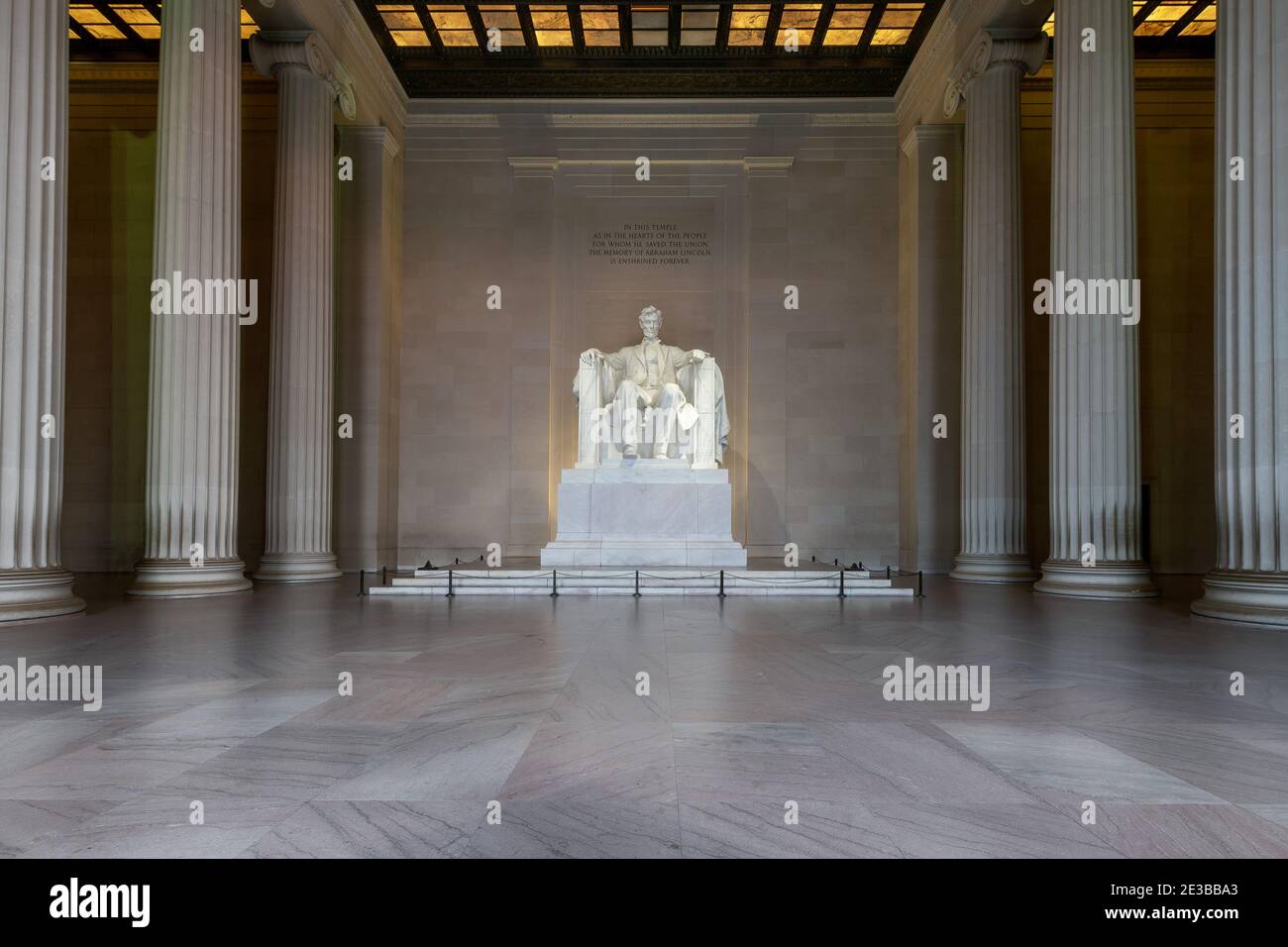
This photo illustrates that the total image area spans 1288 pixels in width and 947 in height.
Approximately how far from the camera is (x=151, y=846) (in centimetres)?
246

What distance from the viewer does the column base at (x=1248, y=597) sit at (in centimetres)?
766

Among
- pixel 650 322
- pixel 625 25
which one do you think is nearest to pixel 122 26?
pixel 625 25

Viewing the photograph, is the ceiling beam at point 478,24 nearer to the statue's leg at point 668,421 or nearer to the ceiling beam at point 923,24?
the ceiling beam at point 923,24

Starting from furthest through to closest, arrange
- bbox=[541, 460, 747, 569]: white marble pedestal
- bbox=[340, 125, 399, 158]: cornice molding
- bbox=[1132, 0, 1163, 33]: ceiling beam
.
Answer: bbox=[340, 125, 399, 158]: cornice molding, bbox=[1132, 0, 1163, 33]: ceiling beam, bbox=[541, 460, 747, 569]: white marble pedestal

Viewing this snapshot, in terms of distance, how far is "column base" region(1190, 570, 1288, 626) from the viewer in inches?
302

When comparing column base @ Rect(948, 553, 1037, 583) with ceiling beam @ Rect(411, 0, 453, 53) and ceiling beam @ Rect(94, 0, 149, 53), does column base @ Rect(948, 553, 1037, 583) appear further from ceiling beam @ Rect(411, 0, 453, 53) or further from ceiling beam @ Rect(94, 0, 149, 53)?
ceiling beam @ Rect(94, 0, 149, 53)

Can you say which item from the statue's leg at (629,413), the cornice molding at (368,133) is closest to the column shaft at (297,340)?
the cornice molding at (368,133)

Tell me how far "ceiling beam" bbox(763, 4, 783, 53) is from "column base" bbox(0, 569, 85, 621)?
47.1 feet

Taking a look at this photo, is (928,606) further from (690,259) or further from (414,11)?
(414,11)

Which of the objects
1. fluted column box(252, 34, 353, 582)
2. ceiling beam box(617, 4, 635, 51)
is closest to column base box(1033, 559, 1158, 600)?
fluted column box(252, 34, 353, 582)

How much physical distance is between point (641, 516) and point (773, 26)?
392 inches

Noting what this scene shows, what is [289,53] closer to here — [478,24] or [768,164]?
[478,24]

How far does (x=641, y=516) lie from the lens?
42.9ft

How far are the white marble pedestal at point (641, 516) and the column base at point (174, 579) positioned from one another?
4.39m
